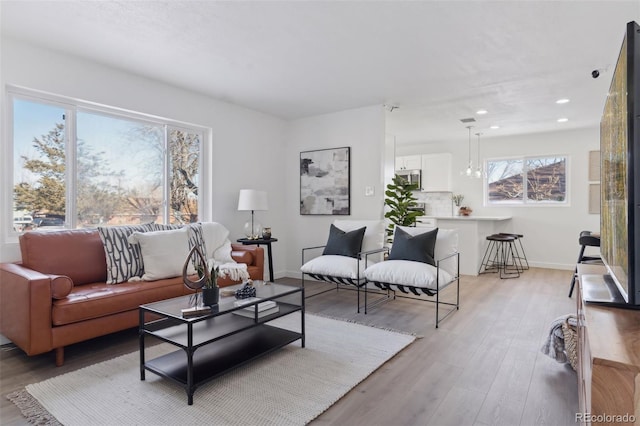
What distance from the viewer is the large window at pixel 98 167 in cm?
308

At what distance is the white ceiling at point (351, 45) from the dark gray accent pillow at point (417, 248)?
5.43 feet

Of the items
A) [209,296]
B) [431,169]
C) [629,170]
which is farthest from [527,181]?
[209,296]

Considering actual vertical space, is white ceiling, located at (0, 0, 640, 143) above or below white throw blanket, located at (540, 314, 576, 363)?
above

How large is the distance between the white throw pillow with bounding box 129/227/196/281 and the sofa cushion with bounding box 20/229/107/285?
0.31 m

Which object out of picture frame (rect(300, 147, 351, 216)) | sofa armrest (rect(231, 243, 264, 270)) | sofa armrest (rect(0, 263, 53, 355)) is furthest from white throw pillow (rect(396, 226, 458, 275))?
sofa armrest (rect(0, 263, 53, 355))

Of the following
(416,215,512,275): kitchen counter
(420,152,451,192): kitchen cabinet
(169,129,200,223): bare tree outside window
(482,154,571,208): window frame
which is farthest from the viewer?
(420,152,451,192): kitchen cabinet

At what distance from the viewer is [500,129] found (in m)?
6.19

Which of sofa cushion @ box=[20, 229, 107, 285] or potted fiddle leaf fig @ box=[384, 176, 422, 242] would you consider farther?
potted fiddle leaf fig @ box=[384, 176, 422, 242]

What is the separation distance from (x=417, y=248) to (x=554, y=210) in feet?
13.9

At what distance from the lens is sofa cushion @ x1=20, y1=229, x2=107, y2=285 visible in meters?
2.79

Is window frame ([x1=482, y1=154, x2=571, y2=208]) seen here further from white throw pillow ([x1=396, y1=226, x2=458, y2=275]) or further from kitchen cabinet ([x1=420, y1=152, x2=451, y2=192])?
white throw pillow ([x1=396, y1=226, x2=458, y2=275])

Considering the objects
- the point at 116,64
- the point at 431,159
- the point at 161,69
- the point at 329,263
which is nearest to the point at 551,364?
the point at 329,263

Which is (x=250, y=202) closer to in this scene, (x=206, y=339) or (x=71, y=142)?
(x=71, y=142)

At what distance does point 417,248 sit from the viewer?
12.0 ft
